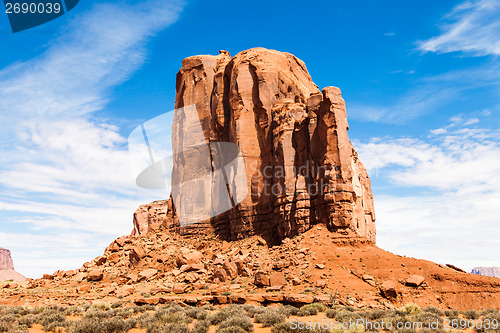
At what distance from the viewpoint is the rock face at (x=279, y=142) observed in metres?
36.7

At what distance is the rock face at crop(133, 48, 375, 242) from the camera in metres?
36.7

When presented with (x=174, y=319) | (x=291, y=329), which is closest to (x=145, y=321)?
(x=174, y=319)

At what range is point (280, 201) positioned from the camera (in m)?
40.7

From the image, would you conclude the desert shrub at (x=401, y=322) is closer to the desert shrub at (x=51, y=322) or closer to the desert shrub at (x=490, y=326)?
the desert shrub at (x=490, y=326)

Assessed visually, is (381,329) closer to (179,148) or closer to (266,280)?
(266,280)

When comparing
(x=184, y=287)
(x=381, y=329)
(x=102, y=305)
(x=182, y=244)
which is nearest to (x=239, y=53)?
(x=182, y=244)

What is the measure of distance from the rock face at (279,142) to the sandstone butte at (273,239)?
130 mm

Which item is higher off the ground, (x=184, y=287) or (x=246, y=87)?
(x=246, y=87)

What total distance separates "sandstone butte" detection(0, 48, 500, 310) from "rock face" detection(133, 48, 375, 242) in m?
0.13

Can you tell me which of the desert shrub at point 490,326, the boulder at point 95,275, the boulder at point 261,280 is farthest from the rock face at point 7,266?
the desert shrub at point 490,326

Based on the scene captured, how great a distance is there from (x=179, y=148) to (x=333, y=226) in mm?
29063

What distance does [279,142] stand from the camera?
42.3 m

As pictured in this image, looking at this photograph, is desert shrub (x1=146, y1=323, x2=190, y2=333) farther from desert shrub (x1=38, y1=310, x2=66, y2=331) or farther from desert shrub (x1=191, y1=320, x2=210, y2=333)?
desert shrub (x1=38, y1=310, x2=66, y2=331)

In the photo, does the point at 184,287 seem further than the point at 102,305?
Yes
